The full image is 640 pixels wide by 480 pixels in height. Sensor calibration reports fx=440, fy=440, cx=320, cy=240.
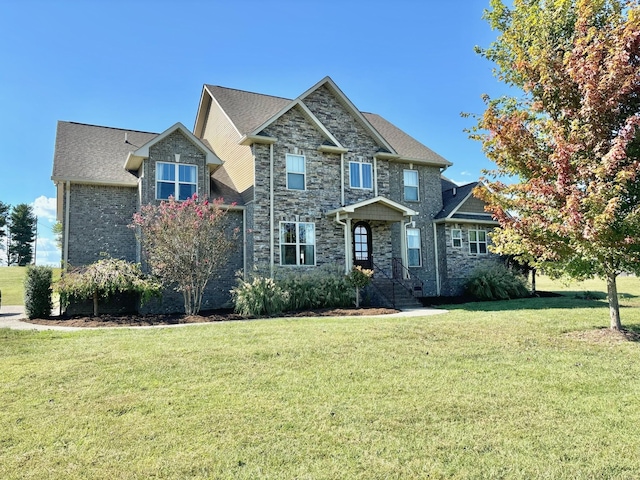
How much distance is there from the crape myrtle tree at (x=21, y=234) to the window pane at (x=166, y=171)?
55.6m

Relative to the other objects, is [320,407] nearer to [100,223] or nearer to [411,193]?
[100,223]

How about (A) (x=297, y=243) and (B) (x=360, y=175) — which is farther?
(B) (x=360, y=175)

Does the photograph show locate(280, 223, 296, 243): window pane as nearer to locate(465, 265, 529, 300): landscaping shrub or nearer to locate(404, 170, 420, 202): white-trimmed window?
locate(404, 170, 420, 202): white-trimmed window

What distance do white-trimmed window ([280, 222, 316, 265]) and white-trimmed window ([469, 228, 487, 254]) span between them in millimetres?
8853

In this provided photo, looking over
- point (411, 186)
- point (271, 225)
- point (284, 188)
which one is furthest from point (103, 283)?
point (411, 186)

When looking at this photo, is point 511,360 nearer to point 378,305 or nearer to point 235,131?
point 378,305

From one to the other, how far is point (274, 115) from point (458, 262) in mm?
11283

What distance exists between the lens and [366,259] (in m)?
19.1

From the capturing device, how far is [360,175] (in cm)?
1933

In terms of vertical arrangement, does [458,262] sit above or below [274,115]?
below

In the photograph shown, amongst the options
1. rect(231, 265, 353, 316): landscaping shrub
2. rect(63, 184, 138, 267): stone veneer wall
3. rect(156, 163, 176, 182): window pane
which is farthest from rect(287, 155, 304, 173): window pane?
rect(63, 184, 138, 267): stone veneer wall

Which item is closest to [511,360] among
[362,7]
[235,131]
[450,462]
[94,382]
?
[450,462]

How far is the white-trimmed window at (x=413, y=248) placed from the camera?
21.0m

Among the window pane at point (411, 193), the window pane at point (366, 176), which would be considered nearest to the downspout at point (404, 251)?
the window pane at point (411, 193)
